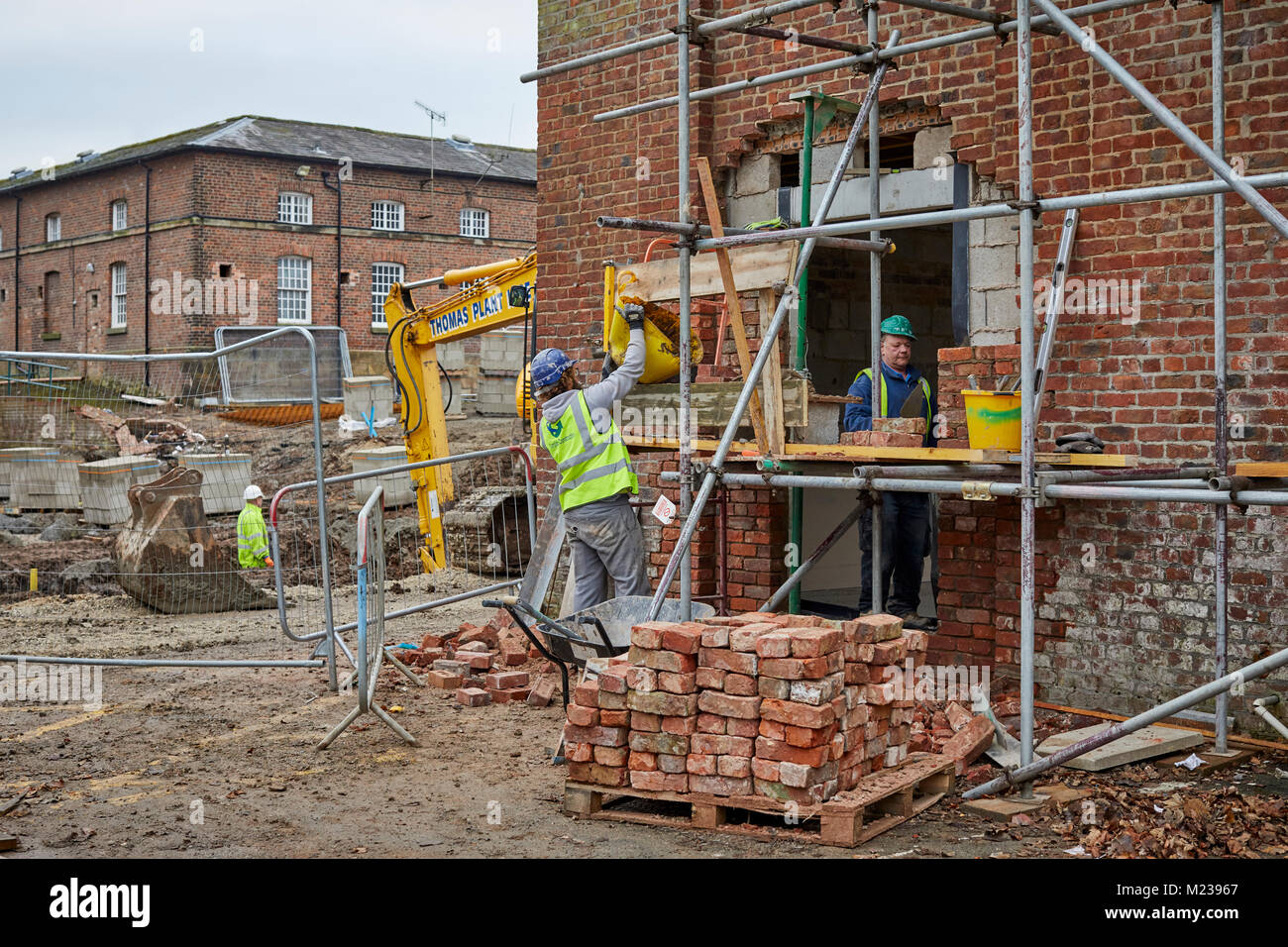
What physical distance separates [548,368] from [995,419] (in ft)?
9.01

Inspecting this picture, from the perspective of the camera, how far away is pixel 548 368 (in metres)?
7.72

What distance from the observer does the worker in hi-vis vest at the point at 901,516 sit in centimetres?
823

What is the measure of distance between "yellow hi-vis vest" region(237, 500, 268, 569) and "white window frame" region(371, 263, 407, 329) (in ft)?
80.3

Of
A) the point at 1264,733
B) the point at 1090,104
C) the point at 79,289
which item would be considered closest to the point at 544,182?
the point at 1090,104

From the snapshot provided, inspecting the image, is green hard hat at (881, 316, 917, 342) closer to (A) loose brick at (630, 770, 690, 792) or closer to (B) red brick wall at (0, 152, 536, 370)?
(A) loose brick at (630, 770, 690, 792)

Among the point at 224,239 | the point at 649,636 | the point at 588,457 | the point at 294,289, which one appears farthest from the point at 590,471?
the point at 294,289

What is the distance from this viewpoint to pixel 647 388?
7.71m

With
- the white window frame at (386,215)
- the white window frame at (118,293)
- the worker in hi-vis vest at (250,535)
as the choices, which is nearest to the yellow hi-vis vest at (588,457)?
the worker in hi-vis vest at (250,535)

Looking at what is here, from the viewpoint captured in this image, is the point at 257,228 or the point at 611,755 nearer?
the point at 611,755

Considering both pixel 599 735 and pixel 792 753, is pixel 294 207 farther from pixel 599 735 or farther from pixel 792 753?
pixel 792 753

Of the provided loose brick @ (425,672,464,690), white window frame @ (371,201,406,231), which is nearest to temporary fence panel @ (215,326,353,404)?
white window frame @ (371,201,406,231)

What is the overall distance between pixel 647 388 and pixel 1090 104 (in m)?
2.95
